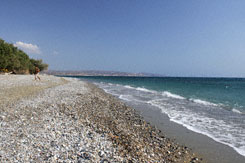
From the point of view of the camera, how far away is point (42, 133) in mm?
5328

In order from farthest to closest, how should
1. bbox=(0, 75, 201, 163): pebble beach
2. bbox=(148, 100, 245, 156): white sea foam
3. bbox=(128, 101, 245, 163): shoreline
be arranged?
1. bbox=(148, 100, 245, 156): white sea foam
2. bbox=(128, 101, 245, 163): shoreline
3. bbox=(0, 75, 201, 163): pebble beach

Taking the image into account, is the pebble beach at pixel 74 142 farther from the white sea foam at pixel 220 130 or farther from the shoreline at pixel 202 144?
the white sea foam at pixel 220 130

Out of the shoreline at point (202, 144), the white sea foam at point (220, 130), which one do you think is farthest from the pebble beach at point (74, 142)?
the white sea foam at point (220, 130)

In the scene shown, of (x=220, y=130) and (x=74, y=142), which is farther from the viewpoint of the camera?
(x=220, y=130)

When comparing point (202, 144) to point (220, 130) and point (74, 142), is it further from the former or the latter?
point (74, 142)

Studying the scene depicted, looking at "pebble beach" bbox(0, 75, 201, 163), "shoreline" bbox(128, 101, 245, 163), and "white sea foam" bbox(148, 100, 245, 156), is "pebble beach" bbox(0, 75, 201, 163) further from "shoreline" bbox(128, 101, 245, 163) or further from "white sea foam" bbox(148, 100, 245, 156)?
"white sea foam" bbox(148, 100, 245, 156)

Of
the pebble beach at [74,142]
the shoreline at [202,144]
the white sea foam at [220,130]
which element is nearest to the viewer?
the pebble beach at [74,142]

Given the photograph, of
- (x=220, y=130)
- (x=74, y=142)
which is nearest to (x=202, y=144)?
(x=220, y=130)

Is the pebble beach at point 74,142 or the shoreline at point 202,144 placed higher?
the pebble beach at point 74,142

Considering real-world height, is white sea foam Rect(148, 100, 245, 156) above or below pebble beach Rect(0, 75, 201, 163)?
below

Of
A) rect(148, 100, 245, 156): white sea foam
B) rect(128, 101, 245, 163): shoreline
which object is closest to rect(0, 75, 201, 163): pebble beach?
rect(128, 101, 245, 163): shoreline

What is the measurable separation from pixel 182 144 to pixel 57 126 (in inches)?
213

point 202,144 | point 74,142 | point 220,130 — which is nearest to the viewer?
point 74,142

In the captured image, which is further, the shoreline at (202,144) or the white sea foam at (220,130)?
the white sea foam at (220,130)
